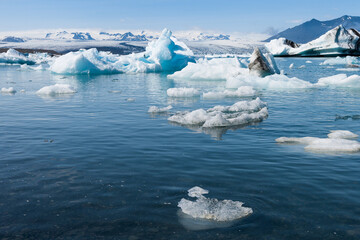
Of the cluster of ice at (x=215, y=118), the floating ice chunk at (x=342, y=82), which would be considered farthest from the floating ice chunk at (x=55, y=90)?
the floating ice chunk at (x=342, y=82)

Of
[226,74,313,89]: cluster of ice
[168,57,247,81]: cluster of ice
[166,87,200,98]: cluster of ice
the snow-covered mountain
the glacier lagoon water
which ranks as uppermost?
the snow-covered mountain

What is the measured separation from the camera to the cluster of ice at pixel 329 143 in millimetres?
7922

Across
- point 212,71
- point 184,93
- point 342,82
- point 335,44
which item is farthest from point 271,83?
point 335,44

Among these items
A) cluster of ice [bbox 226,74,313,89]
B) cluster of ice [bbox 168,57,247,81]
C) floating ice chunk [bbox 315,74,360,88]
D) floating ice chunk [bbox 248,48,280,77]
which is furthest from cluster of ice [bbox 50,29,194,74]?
floating ice chunk [bbox 315,74,360,88]

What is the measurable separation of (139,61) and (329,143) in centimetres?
3627

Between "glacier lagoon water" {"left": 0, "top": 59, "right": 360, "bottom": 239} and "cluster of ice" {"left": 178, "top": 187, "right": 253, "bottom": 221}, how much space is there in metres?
0.12

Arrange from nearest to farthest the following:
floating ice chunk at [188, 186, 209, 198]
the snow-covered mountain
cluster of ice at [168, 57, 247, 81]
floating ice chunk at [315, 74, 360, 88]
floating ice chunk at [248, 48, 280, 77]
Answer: floating ice chunk at [188, 186, 209, 198] < floating ice chunk at [315, 74, 360, 88] < floating ice chunk at [248, 48, 280, 77] < cluster of ice at [168, 57, 247, 81] < the snow-covered mountain

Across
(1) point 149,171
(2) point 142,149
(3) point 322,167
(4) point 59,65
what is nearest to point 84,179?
(1) point 149,171

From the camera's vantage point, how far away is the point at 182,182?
236 inches

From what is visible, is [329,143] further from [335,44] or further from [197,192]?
[335,44]

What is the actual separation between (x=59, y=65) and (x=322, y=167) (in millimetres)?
34310

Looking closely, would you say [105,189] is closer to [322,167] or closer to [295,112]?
[322,167]

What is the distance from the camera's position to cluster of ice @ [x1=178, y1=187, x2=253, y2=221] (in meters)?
4.70

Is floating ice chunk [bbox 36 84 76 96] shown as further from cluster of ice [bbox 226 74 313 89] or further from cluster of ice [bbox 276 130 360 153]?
cluster of ice [bbox 276 130 360 153]
